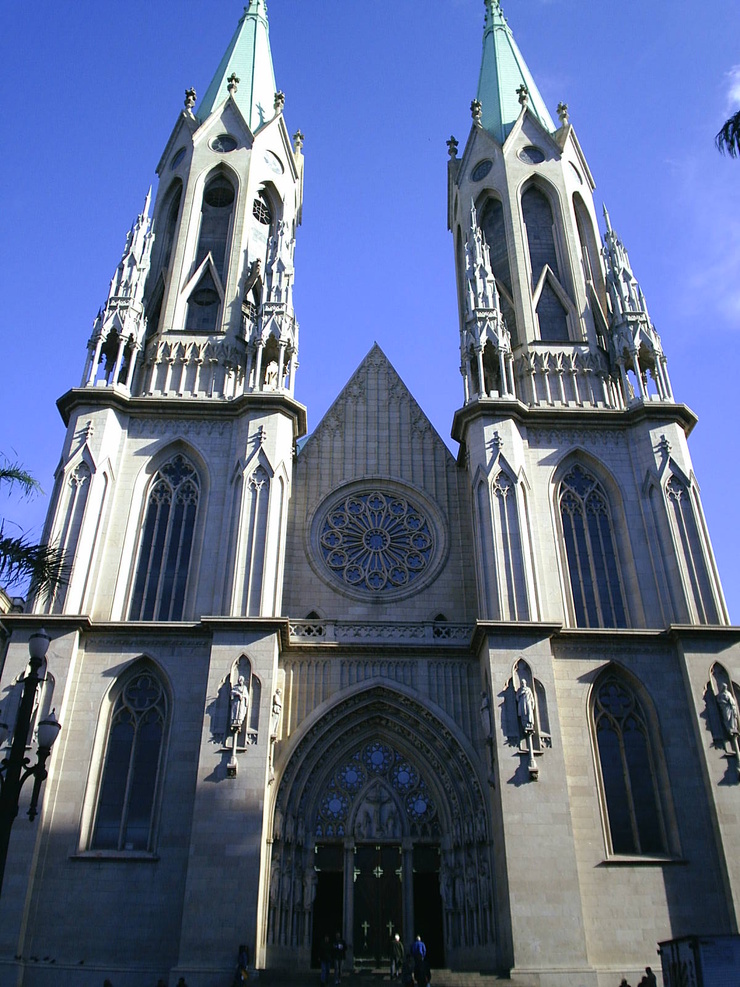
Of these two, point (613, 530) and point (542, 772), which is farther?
point (613, 530)

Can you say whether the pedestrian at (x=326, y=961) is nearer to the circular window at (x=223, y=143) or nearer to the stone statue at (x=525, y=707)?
the stone statue at (x=525, y=707)

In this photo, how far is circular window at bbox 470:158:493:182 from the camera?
96.6 feet

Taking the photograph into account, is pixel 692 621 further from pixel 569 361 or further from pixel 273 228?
pixel 273 228

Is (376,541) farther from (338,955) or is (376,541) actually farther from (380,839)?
(338,955)

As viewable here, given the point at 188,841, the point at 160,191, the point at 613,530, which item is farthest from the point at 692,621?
the point at 160,191

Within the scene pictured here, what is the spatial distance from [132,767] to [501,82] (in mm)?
27746

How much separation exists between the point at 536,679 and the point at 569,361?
9.94 m

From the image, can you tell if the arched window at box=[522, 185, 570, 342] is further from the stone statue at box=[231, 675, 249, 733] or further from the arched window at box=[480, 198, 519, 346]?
the stone statue at box=[231, 675, 249, 733]

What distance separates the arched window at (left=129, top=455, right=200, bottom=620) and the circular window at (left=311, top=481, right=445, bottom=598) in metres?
3.32

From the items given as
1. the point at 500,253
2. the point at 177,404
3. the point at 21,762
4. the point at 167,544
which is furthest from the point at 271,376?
the point at 21,762

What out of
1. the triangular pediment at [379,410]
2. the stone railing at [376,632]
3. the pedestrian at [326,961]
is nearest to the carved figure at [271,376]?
the triangular pediment at [379,410]

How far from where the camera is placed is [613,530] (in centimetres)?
2167

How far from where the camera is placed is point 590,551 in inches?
843

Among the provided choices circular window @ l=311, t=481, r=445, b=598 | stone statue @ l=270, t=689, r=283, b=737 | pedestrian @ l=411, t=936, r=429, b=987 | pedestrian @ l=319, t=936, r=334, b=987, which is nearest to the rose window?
circular window @ l=311, t=481, r=445, b=598
